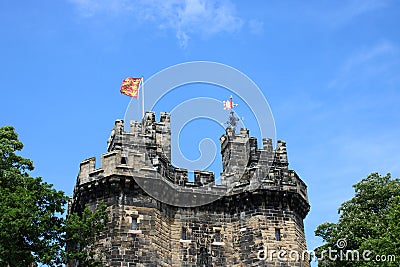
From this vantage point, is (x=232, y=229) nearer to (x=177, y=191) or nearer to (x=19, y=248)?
(x=177, y=191)

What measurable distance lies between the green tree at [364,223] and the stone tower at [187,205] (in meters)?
3.09

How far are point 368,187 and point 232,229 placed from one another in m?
10.2

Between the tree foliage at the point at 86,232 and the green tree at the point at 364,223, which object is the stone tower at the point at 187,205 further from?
the green tree at the point at 364,223

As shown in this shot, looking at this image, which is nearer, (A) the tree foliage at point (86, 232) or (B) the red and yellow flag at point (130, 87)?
(A) the tree foliage at point (86, 232)

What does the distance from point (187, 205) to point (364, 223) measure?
35.9 ft

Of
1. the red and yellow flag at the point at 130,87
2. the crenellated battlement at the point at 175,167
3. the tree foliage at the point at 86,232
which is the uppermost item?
the red and yellow flag at the point at 130,87

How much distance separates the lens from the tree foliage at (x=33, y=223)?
24281 mm

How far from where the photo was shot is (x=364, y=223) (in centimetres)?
3338

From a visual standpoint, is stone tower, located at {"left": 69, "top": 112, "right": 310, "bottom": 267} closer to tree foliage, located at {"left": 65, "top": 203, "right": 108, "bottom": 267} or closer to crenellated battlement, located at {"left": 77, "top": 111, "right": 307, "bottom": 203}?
crenellated battlement, located at {"left": 77, "top": 111, "right": 307, "bottom": 203}

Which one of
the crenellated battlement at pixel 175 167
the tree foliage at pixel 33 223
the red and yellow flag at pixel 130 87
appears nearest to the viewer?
the tree foliage at pixel 33 223

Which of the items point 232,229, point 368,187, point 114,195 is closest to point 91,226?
point 114,195

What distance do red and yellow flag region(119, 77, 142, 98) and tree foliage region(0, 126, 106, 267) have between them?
27.3ft

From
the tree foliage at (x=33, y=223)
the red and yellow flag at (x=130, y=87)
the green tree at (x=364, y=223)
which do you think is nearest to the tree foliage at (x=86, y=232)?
the tree foliage at (x=33, y=223)

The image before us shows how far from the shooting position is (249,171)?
32281 millimetres
